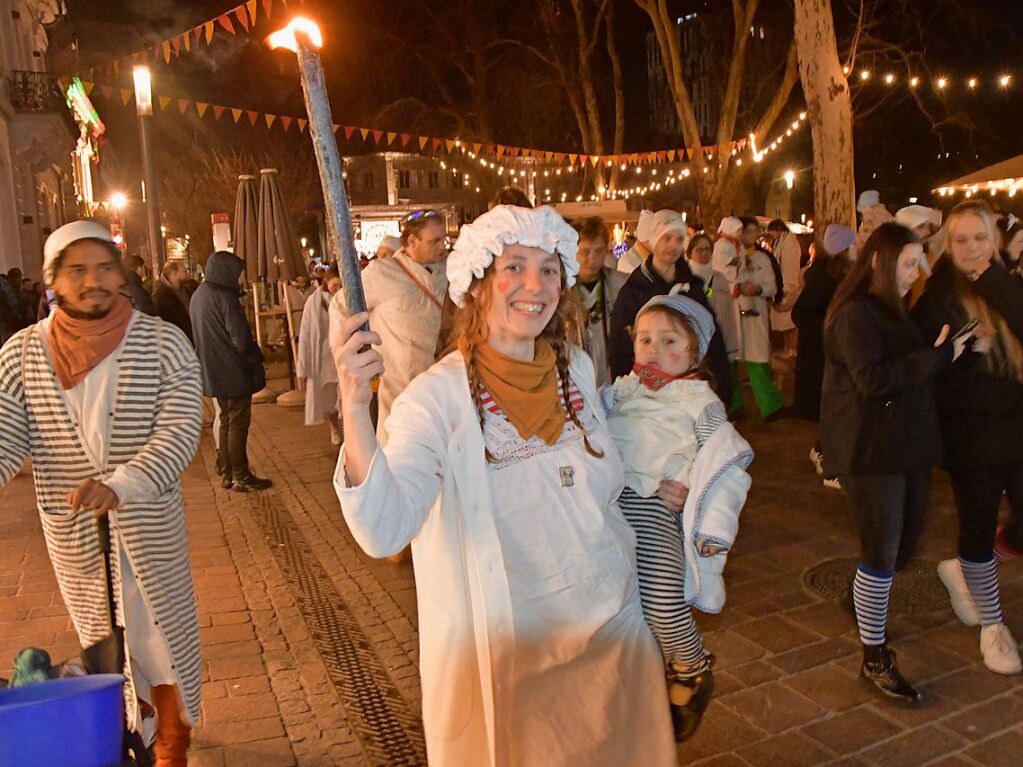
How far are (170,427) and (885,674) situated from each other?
3126 millimetres

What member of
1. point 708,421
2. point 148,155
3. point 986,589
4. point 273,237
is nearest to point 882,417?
point 986,589

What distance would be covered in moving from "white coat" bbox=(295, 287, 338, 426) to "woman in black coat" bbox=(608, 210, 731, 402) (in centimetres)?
463

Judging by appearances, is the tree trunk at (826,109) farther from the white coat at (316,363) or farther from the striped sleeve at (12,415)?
the striped sleeve at (12,415)

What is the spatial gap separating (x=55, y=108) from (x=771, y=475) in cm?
2309

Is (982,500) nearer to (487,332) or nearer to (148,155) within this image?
(487,332)

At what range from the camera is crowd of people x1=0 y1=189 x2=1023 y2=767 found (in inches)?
90.7

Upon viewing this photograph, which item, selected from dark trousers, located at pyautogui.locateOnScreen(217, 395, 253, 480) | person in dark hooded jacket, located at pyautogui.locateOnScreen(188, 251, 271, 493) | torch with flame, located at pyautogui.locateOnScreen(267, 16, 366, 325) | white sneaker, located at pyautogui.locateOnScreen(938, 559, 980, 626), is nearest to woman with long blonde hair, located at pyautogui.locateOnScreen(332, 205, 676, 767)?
torch with flame, located at pyautogui.locateOnScreen(267, 16, 366, 325)

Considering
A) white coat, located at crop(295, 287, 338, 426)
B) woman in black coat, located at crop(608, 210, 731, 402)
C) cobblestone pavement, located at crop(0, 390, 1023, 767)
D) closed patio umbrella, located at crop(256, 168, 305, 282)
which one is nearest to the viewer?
cobblestone pavement, located at crop(0, 390, 1023, 767)

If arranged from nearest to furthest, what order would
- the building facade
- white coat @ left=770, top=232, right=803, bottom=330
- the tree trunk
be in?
the tree trunk, white coat @ left=770, top=232, right=803, bottom=330, the building facade

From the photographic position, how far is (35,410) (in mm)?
3104

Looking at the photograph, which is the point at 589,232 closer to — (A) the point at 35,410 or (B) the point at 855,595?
(B) the point at 855,595

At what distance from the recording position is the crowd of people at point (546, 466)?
7.56 feet

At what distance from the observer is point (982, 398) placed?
405 cm

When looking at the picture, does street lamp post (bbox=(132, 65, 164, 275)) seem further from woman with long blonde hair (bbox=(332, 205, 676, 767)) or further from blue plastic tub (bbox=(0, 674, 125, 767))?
blue plastic tub (bbox=(0, 674, 125, 767))
